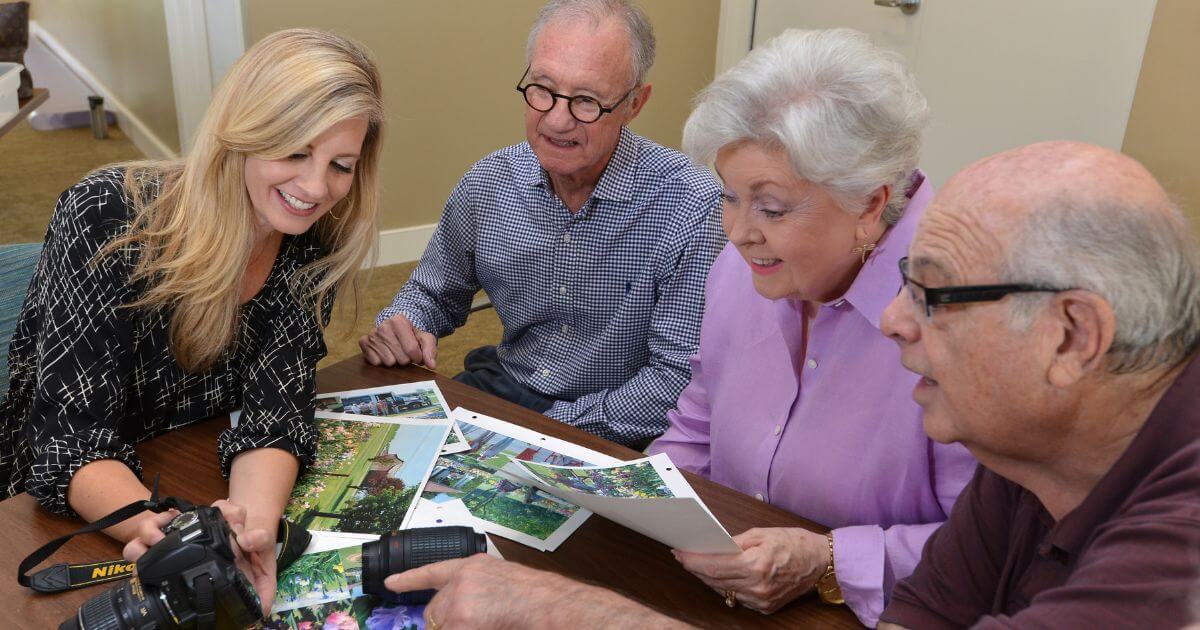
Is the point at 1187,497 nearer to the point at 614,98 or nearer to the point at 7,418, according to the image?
the point at 614,98

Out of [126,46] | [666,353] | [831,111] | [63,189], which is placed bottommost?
[63,189]

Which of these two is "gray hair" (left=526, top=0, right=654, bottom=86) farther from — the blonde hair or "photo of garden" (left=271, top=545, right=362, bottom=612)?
"photo of garden" (left=271, top=545, right=362, bottom=612)

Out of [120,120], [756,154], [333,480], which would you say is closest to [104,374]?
[333,480]

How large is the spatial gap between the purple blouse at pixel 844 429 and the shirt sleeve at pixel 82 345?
2.85 ft

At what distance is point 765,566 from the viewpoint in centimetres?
113

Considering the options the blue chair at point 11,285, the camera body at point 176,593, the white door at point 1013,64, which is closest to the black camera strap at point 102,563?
the camera body at point 176,593

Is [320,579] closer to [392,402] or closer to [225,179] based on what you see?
[392,402]

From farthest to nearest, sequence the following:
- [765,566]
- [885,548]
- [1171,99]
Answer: [1171,99] → [885,548] → [765,566]

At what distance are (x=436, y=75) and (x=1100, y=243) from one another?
3279 millimetres

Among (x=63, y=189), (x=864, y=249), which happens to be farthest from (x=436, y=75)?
(x=864, y=249)

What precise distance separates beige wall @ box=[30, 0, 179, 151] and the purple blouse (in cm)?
345

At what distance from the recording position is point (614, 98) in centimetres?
193

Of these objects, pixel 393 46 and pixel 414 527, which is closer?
pixel 414 527

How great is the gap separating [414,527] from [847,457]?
1.94 feet
